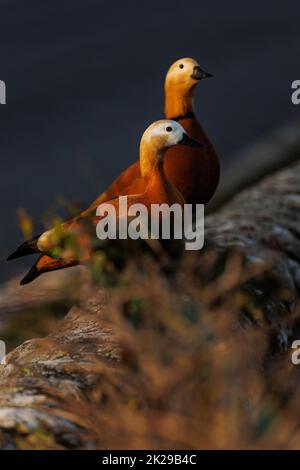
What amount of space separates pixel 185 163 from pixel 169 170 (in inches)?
3.6

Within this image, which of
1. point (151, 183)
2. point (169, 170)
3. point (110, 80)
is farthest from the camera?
point (110, 80)

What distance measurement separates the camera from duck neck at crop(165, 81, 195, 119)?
5.75m

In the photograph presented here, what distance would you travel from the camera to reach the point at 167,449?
139 inches

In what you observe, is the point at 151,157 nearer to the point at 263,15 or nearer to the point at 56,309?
the point at 56,309

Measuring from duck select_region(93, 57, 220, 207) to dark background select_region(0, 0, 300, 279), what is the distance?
308 centimetres

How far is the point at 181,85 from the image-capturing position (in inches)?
228

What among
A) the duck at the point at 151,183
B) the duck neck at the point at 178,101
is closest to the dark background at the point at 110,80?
the duck neck at the point at 178,101

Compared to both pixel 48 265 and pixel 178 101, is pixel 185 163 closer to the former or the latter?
pixel 178 101

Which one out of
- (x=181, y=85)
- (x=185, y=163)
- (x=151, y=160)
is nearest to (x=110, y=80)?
(x=181, y=85)

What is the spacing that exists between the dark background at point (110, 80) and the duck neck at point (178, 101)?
303 centimetres

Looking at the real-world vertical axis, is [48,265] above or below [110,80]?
below

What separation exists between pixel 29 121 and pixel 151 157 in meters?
6.91

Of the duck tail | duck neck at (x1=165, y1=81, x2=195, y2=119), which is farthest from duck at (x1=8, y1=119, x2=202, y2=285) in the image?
duck neck at (x1=165, y1=81, x2=195, y2=119)
